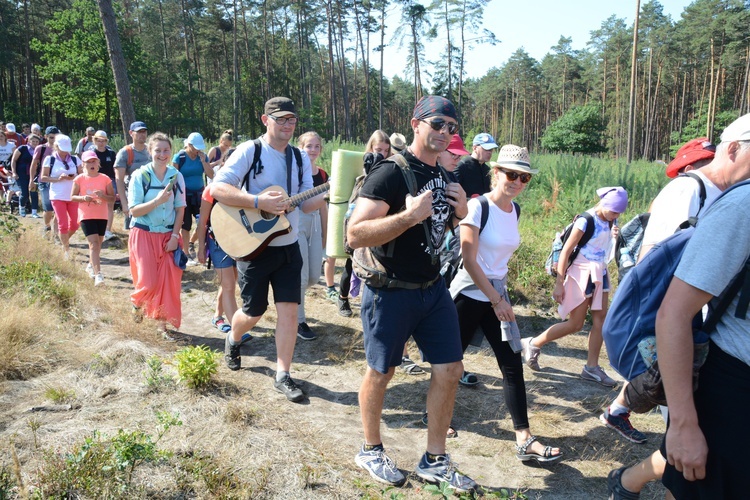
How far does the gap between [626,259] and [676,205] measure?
0.78 m

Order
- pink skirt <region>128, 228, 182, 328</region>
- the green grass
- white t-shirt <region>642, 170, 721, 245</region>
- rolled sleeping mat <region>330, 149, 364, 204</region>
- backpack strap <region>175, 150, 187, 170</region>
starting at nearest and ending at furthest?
1. white t-shirt <region>642, 170, 721, 245</region>
2. rolled sleeping mat <region>330, 149, 364, 204</region>
3. pink skirt <region>128, 228, 182, 328</region>
4. the green grass
5. backpack strap <region>175, 150, 187, 170</region>

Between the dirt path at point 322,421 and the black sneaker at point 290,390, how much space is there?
6cm

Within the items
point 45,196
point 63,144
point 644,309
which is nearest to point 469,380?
point 644,309

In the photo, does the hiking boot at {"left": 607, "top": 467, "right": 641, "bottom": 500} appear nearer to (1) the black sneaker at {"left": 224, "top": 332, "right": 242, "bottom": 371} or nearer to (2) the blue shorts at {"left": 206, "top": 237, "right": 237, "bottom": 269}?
(1) the black sneaker at {"left": 224, "top": 332, "right": 242, "bottom": 371}

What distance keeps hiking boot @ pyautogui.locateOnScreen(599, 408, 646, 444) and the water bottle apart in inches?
46.4

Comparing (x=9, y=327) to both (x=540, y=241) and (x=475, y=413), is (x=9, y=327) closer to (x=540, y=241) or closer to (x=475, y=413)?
(x=475, y=413)

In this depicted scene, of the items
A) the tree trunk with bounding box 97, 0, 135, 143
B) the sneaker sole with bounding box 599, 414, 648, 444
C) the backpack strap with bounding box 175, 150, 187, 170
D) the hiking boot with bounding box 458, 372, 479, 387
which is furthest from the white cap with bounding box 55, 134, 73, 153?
the sneaker sole with bounding box 599, 414, 648, 444

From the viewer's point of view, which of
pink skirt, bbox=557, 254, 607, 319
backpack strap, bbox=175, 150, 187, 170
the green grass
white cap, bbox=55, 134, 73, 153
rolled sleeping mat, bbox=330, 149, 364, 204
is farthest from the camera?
white cap, bbox=55, 134, 73, 153

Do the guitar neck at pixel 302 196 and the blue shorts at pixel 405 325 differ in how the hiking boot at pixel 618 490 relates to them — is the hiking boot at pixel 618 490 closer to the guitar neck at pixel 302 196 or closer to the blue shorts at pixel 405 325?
the blue shorts at pixel 405 325

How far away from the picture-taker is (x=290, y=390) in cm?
382

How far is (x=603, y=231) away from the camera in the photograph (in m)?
4.27

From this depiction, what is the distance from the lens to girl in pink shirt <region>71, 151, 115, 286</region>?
20.7 feet

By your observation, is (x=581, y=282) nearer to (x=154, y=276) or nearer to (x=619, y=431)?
(x=619, y=431)

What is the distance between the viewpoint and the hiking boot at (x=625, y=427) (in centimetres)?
352
